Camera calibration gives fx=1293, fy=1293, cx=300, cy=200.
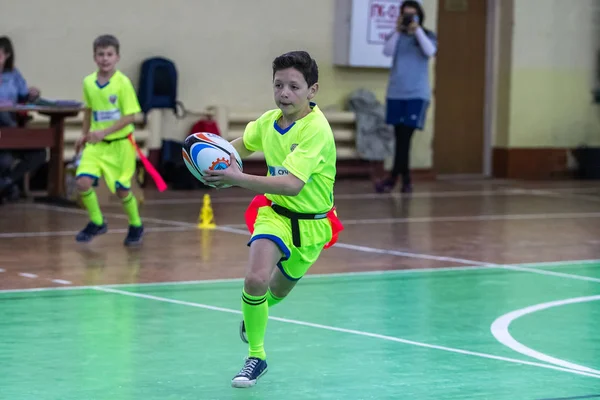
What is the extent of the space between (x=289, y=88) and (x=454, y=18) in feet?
46.2

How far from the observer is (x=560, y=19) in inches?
810

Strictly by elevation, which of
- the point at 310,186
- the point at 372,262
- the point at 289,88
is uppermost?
the point at 289,88

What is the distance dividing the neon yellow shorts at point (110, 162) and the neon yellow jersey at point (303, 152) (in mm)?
4837

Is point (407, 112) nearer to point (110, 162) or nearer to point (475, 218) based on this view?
point (475, 218)

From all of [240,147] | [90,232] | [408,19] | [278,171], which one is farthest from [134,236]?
[408,19]

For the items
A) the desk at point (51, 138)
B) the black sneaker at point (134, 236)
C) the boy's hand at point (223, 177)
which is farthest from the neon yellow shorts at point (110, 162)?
the boy's hand at point (223, 177)

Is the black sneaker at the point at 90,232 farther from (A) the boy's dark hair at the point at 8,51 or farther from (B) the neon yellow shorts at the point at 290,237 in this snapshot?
(B) the neon yellow shorts at the point at 290,237

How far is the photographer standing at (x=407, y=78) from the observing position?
16609 millimetres

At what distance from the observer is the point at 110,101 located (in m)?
11.6

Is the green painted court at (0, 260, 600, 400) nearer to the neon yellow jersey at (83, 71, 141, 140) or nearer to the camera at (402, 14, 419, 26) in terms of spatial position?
the neon yellow jersey at (83, 71, 141, 140)

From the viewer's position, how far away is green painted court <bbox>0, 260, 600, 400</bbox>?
643 centimetres

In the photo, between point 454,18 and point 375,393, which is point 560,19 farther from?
point 375,393

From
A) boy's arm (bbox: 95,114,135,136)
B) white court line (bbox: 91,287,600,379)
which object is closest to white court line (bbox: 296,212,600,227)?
boy's arm (bbox: 95,114,135,136)

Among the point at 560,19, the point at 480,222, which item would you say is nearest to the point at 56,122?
the point at 480,222
